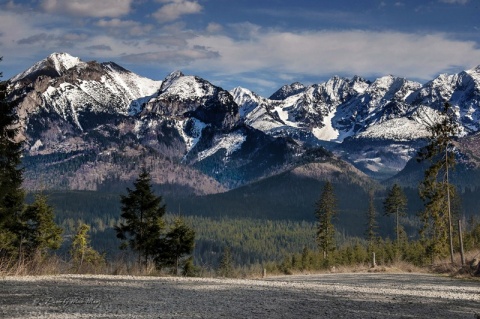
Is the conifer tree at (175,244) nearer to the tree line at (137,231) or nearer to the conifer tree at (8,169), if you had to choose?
the tree line at (137,231)

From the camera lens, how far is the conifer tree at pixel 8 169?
113ft

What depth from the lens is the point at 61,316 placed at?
11.8 metres

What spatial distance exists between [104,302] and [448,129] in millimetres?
44472

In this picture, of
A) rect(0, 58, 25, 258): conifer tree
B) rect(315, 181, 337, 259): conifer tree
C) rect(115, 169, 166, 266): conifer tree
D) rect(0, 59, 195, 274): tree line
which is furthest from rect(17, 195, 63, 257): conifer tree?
rect(315, 181, 337, 259): conifer tree

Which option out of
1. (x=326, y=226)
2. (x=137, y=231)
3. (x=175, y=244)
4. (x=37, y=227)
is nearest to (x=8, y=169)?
(x=37, y=227)

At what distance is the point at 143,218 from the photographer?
6100 centimetres

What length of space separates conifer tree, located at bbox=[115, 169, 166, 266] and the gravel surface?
39847 mm

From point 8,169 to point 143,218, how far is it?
2220cm

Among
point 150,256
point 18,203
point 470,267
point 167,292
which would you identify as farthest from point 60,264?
point 150,256

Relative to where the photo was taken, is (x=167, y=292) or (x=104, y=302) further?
(x=167, y=292)

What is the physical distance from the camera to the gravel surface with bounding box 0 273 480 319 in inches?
508

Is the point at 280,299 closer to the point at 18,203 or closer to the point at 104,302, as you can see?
the point at 104,302

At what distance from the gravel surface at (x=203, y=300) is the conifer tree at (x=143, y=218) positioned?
1569 inches

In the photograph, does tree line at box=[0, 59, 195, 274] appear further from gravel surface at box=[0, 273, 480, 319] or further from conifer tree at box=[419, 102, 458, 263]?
gravel surface at box=[0, 273, 480, 319]
